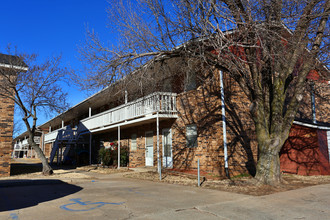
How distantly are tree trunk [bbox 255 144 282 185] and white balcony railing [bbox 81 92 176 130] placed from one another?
18.6 ft

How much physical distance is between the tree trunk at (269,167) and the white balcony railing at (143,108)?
5.68m

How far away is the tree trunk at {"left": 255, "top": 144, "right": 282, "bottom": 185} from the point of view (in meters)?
8.72

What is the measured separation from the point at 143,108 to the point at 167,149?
2547 mm

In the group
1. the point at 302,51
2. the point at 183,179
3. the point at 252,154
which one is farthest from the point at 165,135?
the point at 302,51

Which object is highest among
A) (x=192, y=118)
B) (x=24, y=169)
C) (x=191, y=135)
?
(x=192, y=118)

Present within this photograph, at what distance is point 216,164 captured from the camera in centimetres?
1141

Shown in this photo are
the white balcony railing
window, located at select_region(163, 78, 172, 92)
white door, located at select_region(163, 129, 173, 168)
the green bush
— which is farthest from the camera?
the green bush

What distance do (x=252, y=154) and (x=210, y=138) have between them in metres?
2.01

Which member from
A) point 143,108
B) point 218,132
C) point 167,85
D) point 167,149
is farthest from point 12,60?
point 218,132

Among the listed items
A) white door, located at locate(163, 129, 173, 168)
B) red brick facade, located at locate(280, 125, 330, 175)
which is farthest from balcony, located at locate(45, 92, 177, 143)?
red brick facade, located at locate(280, 125, 330, 175)

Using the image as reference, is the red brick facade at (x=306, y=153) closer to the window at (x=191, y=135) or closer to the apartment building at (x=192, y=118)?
the apartment building at (x=192, y=118)

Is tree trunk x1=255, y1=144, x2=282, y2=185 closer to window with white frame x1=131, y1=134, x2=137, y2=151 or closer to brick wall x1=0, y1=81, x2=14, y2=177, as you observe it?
window with white frame x1=131, y1=134, x2=137, y2=151

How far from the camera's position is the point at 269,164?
8773mm

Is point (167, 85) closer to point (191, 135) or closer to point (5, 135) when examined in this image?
point (191, 135)
